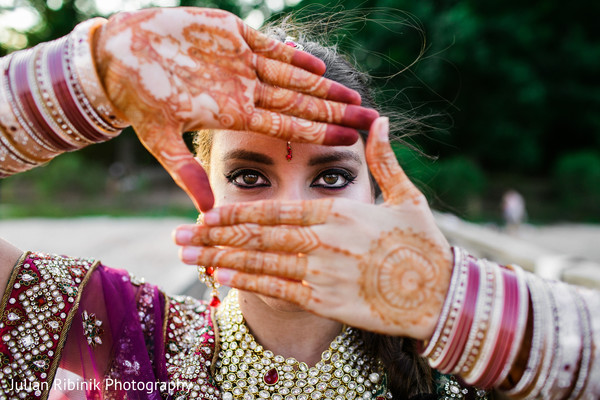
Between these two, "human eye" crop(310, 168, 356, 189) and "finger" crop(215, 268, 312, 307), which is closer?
"finger" crop(215, 268, 312, 307)

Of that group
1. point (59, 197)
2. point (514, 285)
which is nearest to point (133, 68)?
point (514, 285)

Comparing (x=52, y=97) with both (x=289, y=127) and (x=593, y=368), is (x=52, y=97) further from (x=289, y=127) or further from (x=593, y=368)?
(x=593, y=368)

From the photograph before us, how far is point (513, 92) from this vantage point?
18.1 m

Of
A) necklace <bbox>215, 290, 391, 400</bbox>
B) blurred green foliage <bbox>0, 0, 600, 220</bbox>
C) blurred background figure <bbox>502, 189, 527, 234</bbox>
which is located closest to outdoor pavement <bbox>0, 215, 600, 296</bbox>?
blurred background figure <bbox>502, 189, 527, 234</bbox>

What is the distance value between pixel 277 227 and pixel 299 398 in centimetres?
70

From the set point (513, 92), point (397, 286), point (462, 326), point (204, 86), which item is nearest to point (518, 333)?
point (462, 326)

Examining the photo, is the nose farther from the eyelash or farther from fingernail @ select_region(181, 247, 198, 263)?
fingernail @ select_region(181, 247, 198, 263)

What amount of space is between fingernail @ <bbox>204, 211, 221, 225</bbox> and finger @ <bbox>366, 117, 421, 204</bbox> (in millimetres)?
362

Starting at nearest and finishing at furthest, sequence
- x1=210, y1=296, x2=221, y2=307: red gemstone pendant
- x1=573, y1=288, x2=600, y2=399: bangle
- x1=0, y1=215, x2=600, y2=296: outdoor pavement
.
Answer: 1. x1=573, y1=288, x2=600, y2=399: bangle
2. x1=210, y1=296, x2=221, y2=307: red gemstone pendant
3. x1=0, y1=215, x2=600, y2=296: outdoor pavement

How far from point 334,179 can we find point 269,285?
0.55 meters

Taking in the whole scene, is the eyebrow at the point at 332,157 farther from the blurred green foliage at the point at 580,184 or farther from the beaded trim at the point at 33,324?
the blurred green foliage at the point at 580,184

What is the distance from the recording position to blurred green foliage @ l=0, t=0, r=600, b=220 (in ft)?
52.7

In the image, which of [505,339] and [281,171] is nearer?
[505,339]

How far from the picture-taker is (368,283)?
94cm
